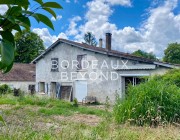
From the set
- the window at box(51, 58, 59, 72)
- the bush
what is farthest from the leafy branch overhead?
the window at box(51, 58, 59, 72)

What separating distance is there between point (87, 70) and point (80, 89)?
176 centimetres

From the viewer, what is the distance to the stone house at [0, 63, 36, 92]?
3131cm

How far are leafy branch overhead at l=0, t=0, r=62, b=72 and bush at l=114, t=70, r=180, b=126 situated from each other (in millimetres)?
7208

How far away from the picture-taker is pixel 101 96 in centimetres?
2059

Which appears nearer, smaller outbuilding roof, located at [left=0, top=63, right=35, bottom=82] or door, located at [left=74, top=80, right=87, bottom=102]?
door, located at [left=74, top=80, right=87, bottom=102]

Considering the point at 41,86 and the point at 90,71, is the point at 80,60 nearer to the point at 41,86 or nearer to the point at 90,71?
the point at 90,71

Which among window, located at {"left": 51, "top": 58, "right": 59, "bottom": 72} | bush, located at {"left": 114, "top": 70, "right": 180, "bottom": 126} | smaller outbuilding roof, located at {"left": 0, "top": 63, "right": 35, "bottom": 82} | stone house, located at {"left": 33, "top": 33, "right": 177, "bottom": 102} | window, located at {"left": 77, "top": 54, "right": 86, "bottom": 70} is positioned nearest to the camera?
bush, located at {"left": 114, "top": 70, "right": 180, "bottom": 126}

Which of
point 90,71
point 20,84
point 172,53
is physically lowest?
point 20,84

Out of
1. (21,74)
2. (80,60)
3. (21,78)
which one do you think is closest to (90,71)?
(80,60)

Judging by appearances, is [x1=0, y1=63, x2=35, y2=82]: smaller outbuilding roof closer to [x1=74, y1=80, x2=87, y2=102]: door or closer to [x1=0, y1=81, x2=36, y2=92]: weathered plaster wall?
[x1=0, y1=81, x2=36, y2=92]: weathered plaster wall

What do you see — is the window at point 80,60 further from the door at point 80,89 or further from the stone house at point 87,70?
the door at point 80,89

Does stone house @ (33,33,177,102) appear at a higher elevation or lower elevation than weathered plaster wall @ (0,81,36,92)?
higher

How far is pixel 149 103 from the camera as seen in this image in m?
8.27

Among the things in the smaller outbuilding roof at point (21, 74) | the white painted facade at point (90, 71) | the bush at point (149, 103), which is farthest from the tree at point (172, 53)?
the bush at point (149, 103)
